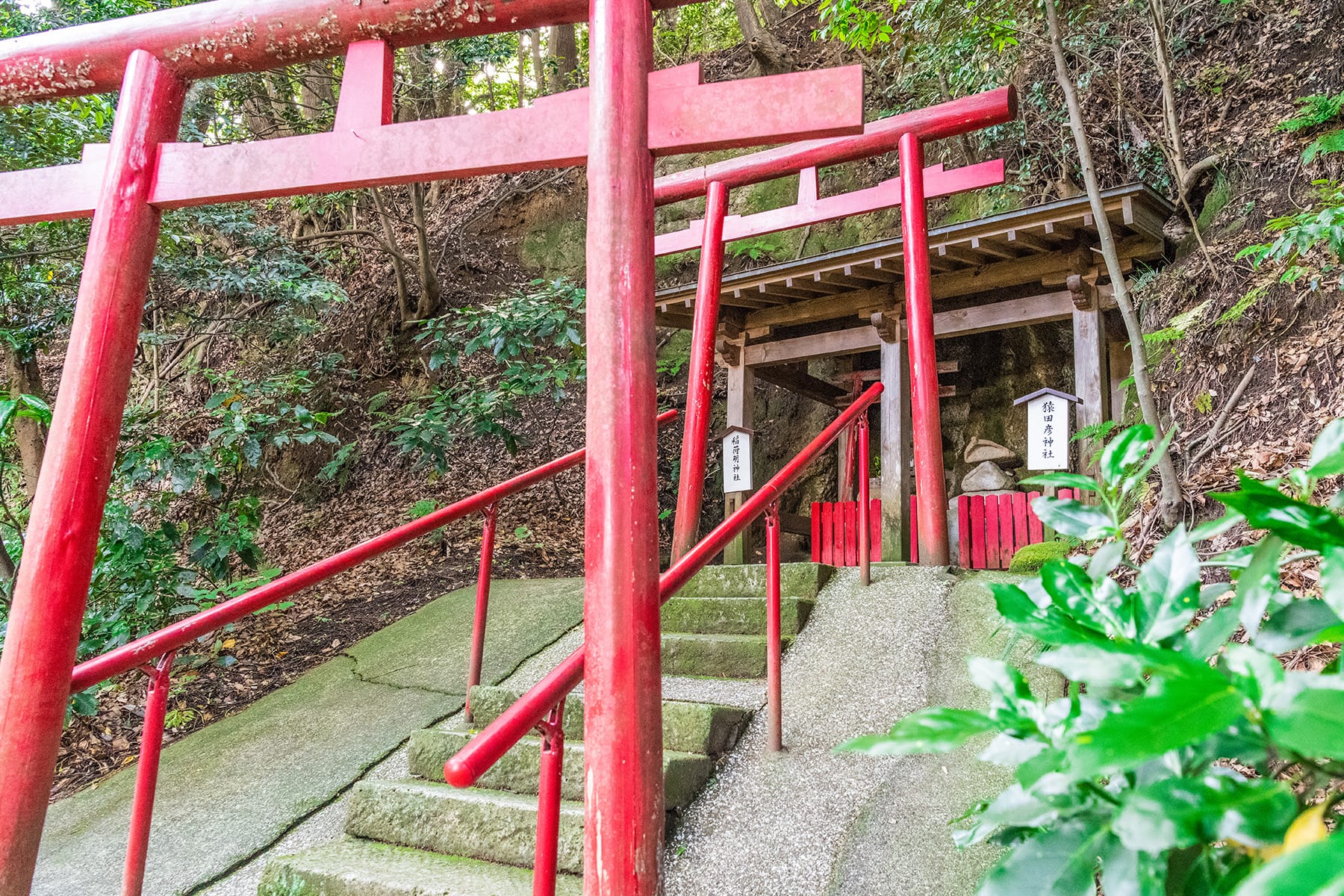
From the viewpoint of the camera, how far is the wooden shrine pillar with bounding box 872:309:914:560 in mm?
5504

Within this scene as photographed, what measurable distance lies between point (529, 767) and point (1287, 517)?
242cm

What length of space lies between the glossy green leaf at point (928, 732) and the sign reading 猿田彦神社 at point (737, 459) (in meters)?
4.79

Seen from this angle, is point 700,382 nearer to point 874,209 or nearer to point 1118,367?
point 874,209

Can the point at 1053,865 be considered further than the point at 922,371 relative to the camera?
No

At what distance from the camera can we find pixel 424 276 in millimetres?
9203

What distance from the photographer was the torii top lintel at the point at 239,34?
2.41 meters

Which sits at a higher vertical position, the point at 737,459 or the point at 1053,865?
the point at 737,459

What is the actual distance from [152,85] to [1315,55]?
7094 mm

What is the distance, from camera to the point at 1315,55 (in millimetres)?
5641

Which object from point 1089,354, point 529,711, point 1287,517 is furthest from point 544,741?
point 1089,354

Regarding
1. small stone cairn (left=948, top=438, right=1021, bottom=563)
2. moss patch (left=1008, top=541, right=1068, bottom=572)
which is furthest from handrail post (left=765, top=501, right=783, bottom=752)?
small stone cairn (left=948, top=438, right=1021, bottom=563)

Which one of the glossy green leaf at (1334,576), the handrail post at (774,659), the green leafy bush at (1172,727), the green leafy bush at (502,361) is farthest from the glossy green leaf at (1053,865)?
the green leafy bush at (502,361)

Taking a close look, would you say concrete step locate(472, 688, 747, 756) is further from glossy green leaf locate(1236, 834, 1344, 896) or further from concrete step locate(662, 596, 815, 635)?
glossy green leaf locate(1236, 834, 1344, 896)

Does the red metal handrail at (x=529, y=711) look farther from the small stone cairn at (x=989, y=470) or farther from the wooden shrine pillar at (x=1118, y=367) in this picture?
the small stone cairn at (x=989, y=470)
